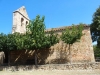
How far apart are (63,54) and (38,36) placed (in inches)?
185

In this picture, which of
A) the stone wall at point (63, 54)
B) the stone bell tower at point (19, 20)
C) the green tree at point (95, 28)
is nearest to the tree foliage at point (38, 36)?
the stone wall at point (63, 54)

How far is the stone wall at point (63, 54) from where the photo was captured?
1900 centimetres

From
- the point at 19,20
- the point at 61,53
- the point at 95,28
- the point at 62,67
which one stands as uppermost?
the point at 19,20

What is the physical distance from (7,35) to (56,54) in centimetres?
734

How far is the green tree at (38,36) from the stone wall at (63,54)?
213 cm

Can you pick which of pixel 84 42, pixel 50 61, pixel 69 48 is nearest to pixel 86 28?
pixel 84 42

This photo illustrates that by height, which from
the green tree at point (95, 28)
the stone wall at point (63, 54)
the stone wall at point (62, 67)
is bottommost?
the stone wall at point (62, 67)

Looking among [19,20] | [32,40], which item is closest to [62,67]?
[32,40]

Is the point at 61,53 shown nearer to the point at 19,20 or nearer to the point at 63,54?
the point at 63,54

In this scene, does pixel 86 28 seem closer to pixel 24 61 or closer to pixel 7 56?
pixel 24 61

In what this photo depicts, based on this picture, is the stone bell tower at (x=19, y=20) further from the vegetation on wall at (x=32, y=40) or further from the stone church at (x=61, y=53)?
the vegetation on wall at (x=32, y=40)

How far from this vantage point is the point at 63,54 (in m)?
20.0

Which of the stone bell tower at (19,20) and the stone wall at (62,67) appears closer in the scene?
the stone wall at (62,67)

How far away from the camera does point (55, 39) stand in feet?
61.7
